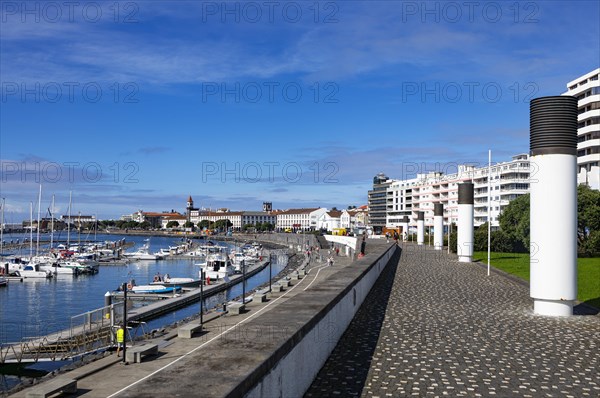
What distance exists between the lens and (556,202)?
1588 cm

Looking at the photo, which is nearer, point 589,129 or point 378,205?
point 589,129

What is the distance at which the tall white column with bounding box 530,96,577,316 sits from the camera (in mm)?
15805

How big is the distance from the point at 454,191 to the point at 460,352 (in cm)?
12514

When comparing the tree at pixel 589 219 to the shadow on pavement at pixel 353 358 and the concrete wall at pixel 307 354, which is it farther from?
the concrete wall at pixel 307 354

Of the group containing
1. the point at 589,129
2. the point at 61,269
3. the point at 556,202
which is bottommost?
the point at 61,269

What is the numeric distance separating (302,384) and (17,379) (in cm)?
1925

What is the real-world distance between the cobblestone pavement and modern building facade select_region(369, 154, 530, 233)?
68.6 m

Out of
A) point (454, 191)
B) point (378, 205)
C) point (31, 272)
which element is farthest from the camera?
point (378, 205)

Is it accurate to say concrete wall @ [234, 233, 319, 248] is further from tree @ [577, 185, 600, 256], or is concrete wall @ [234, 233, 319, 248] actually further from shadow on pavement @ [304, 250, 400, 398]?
shadow on pavement @ [304, 250, 400, 398]

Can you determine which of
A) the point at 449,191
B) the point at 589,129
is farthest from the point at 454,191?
the point at 589,129

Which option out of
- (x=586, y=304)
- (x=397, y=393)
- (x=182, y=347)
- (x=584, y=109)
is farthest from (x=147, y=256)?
(x=397, y=393)

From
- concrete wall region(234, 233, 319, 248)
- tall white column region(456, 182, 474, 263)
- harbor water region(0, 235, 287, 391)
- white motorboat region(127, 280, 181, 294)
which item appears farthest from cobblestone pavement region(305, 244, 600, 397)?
concrete wall region(234, 233, 319, 248)

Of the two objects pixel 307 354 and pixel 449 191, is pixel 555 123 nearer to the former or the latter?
pixel 307 354

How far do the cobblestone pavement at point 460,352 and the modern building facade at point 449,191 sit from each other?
68.6m
